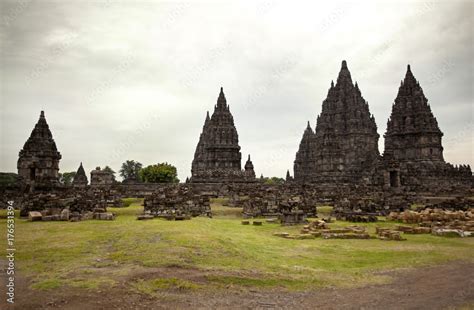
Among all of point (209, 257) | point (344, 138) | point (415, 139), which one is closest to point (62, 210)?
point (209, 257)

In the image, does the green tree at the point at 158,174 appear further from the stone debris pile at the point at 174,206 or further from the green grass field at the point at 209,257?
the green grass field at the point at 209,257

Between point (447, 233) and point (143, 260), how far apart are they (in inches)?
498

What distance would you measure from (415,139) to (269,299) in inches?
2044

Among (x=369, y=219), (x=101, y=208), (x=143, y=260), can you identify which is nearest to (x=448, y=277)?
(x=143, y=260)

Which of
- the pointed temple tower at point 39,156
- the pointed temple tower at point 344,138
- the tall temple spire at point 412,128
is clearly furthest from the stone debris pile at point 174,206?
the tall temple spire at point 412,128

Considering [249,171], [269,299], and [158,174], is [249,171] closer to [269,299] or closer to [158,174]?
[158,174]

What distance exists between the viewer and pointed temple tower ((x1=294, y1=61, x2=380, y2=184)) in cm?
5191

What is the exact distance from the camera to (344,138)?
58.4 meters

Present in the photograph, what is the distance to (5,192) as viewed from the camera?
29406 mm

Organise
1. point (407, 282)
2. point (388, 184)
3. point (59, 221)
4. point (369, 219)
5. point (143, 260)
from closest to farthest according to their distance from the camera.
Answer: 1. point (407, 282)
2. point (143, 260)
3. point (59, 221)
4. point (369, 219)
5. point (388, 184)

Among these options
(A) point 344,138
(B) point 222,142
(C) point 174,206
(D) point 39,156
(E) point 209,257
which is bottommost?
(E) point 209,257

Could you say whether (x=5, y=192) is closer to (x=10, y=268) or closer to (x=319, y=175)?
(x=10, y=268)

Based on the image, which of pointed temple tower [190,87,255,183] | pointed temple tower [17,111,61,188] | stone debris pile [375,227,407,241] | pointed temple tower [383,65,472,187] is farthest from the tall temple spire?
pointed temple tower [17,111,61,188]

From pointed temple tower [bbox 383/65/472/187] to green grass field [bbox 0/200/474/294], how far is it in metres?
36.7
